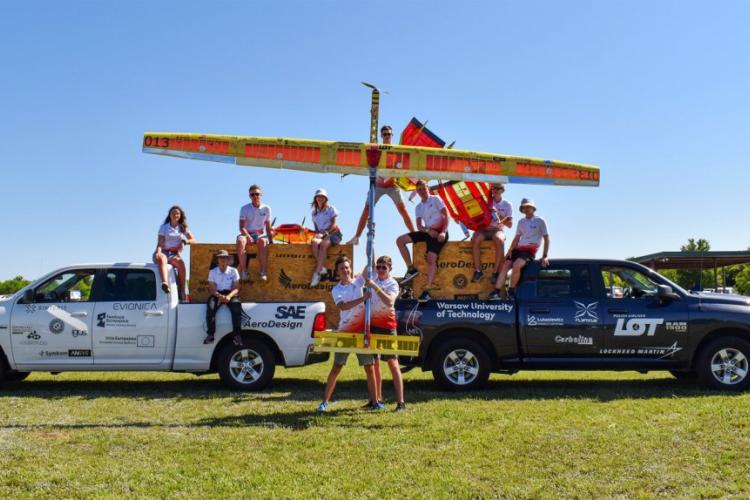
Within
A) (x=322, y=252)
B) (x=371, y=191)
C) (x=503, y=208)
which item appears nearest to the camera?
(x=371, y=191)

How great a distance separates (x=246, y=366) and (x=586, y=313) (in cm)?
463

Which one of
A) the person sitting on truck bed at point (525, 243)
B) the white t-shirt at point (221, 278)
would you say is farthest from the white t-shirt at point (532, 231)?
the white t-shirt at point (221, 278)

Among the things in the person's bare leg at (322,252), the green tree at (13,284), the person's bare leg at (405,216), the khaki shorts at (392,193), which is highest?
the khaki shorts at (392,193)

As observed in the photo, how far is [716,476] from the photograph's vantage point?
207 inches

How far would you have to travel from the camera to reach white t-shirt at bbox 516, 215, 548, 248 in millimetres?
9711

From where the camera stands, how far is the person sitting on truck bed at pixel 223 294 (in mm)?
9258

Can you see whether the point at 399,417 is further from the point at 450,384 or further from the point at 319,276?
the point at 319,276

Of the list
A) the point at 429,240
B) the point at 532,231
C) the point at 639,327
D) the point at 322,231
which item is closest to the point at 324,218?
the point at 322,231

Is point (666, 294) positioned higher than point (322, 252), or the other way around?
point (322, 252)

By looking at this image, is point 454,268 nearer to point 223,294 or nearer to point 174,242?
point 223,294

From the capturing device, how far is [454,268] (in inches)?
401

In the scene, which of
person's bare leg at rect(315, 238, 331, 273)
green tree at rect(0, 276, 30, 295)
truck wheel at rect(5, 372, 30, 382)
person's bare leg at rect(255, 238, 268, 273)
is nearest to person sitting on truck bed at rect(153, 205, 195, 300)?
person's bare leg at rect(255, 238, 268, 273)

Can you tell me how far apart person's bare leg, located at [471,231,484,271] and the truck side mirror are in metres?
2.44

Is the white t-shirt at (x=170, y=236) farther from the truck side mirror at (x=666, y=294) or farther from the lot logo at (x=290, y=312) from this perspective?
the truck side mirror at (x=666, y=294)
